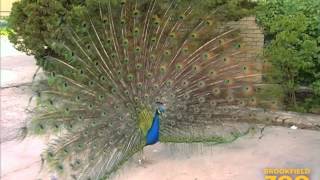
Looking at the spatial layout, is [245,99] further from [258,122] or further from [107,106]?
[107,106]

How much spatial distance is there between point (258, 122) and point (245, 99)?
53 cm

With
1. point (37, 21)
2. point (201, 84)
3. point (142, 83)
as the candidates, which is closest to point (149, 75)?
point (142, 83)

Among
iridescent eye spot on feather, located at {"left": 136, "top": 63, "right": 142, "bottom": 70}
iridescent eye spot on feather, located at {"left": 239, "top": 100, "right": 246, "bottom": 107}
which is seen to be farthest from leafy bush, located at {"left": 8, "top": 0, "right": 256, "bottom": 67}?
iridescent eye spot on feather, located at {"left": 239, "top": 100, "right": 246, "bottom": 107}

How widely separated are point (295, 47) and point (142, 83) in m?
3.19

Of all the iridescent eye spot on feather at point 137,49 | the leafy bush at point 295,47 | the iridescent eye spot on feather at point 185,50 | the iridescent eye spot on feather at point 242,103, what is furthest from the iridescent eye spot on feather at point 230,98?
the leafy bush at point 295,47

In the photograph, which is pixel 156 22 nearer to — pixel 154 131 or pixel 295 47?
pixel 154 131

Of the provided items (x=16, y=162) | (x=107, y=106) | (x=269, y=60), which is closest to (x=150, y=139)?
(x=107, y=106)

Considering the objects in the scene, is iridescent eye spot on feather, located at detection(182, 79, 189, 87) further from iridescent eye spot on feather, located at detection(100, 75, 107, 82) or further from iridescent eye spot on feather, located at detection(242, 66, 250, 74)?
iridescent eye spot on feather, located at detection(100, 75, 107, 82)

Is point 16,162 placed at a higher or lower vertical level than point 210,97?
lower

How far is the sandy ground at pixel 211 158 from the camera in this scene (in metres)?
5.66

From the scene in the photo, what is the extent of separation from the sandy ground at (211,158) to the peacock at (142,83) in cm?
39

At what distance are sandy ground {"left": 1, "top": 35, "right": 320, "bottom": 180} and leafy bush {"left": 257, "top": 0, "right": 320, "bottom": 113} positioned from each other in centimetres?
92

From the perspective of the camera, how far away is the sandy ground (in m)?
5.66

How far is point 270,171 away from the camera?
5.61 metres
